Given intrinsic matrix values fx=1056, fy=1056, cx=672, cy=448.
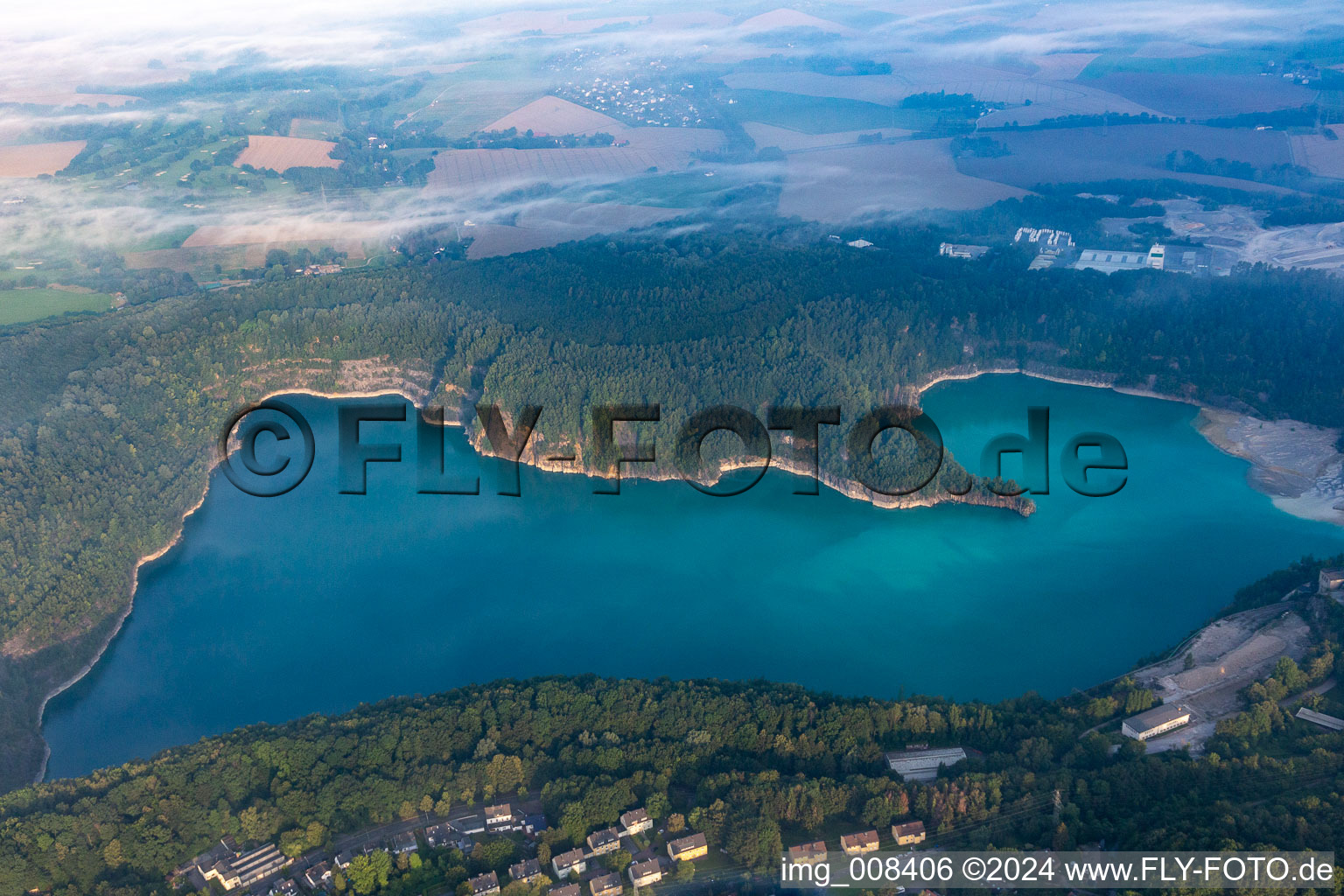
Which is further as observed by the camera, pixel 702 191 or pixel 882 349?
pixel 702 191

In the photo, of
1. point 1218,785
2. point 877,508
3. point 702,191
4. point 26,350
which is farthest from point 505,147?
point 1218,785

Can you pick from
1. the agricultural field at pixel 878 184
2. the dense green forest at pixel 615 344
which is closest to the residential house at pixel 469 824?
the dense green forest at pixel 615 344

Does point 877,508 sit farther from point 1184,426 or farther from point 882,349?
point 1184,426

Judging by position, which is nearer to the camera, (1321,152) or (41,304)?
(41,304)

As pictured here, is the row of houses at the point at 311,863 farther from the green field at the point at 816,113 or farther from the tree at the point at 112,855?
the green field at the point at 816,113

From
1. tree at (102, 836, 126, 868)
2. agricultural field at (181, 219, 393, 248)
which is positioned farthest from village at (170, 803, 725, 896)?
agricultural field at (181, 219, 393, 248)

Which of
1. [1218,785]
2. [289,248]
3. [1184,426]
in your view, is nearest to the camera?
[1218,785]

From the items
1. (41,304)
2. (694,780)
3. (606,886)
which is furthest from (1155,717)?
(41,304)

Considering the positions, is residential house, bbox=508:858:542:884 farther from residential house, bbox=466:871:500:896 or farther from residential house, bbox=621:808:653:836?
residential house, bbox=621:808:653:836

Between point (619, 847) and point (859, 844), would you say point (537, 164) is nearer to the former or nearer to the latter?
point (619, 847)
